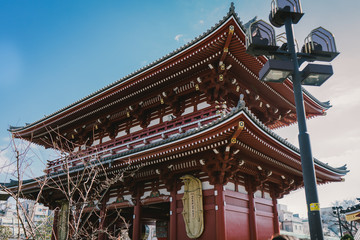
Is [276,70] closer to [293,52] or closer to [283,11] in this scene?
[293,52]

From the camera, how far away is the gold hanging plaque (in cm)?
1038

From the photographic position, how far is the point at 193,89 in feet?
41.0

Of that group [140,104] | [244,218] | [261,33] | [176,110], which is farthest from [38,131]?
[261,33]

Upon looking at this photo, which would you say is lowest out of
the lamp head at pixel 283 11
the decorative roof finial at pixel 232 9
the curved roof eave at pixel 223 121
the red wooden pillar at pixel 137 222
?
the red wooden pillar at pixel 137 222

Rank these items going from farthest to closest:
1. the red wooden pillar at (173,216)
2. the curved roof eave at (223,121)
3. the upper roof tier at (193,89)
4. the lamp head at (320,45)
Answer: the red wooden pillar at (173,216) → the upper roof tier at (193,89) → the curved roof eave at (223,121) → the lamp head at (320,45)

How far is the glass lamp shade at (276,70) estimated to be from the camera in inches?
177

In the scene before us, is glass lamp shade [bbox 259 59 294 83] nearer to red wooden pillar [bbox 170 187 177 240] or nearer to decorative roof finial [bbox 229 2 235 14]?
decorative roof finial [bbox 229 2 235 14]

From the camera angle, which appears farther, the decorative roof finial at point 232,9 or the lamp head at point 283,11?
the decorative roof finial at point 232,9

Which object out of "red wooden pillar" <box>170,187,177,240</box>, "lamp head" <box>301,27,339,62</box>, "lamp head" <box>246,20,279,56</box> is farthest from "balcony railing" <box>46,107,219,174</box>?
"lamp head" <box>246,20,279,56</box>

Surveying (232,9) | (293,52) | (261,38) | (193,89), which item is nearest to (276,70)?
(293,52)

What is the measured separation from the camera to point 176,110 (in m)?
13.1

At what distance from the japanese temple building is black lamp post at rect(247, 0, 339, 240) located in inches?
146

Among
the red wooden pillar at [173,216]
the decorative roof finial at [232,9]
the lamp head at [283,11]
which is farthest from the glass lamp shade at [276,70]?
the red wooden pillar at [173,216]

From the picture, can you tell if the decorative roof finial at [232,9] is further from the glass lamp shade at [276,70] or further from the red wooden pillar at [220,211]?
the red wooden pillar at [220,211]
